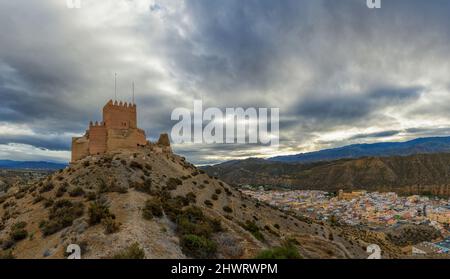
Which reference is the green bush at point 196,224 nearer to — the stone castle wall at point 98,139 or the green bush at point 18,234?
the green bush at point 18,234

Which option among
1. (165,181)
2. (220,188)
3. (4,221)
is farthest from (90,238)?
(220,188)

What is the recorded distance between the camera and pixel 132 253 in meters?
11.4

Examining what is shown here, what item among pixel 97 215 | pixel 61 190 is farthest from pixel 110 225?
pixel 61 190

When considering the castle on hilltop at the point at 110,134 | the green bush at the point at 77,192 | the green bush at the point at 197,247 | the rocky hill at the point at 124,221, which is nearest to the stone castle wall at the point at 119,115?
the castle on hilltop at the point at 110,134

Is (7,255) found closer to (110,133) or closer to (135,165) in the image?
(135,165)

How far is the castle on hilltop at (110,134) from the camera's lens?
2955cm

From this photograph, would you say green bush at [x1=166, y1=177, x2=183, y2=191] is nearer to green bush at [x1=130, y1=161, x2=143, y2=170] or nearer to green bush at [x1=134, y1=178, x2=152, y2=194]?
green bush at [x1=134, y1=178, x2=152, y2=194]

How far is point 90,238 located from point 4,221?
11617 mm

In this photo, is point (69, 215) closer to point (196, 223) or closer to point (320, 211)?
point (196, 223)

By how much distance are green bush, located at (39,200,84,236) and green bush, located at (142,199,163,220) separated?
391 cm

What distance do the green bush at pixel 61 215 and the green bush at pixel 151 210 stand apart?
3911mm

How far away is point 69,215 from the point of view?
1720 cm

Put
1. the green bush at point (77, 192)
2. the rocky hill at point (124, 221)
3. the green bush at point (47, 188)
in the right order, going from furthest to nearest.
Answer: the green bush at point (47, 188) < the green bush at point (77, 192) < the rocky hill at point (124, 221)

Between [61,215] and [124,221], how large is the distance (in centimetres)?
508
